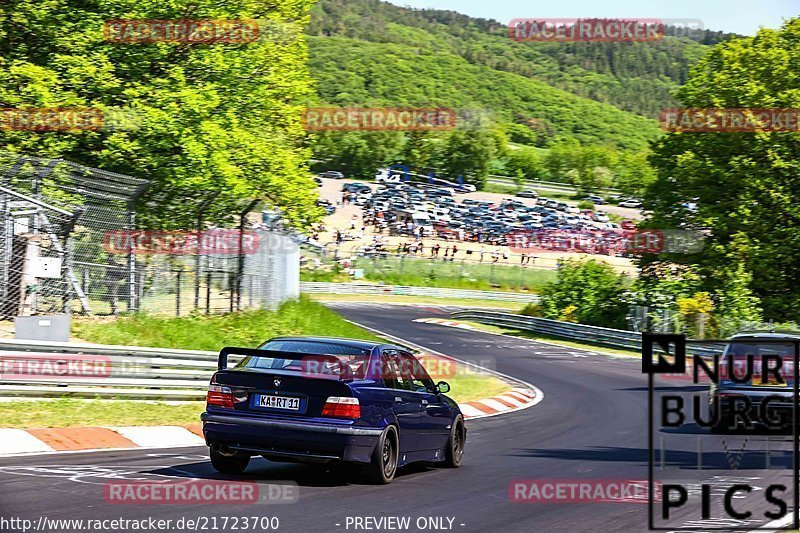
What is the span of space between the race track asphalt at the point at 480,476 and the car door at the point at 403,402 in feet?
1.32

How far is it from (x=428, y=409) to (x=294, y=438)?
222cm

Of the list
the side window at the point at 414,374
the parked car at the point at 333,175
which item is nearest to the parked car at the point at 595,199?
the parked car at the point at 333,175

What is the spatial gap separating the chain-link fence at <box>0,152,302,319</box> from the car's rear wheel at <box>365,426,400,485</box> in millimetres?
9039

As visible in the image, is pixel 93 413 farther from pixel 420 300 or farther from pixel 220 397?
pixel 420 300

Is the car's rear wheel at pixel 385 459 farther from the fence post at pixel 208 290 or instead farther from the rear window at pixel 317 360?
the fence post at pixel 208 290

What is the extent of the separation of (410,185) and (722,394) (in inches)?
3416

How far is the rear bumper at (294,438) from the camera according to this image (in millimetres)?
9453

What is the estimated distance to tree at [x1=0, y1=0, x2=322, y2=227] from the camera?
2297cm

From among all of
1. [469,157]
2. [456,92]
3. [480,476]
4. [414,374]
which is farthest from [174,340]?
[456,92]

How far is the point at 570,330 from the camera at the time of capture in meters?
43.0

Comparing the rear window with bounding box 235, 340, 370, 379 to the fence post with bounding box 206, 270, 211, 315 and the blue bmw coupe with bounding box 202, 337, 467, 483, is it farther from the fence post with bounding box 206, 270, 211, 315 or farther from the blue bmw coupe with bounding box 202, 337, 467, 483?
the fence post with bounding box 206, 270, 211, 315

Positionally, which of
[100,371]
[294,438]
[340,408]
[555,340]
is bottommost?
[555,340]

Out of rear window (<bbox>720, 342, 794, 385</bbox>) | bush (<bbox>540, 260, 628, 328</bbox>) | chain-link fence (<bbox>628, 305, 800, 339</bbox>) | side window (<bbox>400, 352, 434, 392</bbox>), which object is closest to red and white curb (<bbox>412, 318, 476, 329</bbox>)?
bush (<bbox>540, 260, 628, 328</bbox>)

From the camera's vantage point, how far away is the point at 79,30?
2373cm
